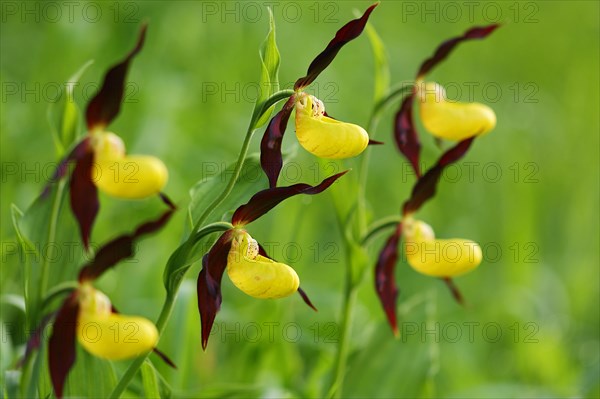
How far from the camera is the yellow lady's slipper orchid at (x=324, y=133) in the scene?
116 centimetres

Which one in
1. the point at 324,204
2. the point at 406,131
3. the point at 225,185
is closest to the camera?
the point at 225,185

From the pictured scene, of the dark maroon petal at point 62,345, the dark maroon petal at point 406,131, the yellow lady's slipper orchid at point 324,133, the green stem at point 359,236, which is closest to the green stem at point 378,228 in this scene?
the green stem at point 359,236

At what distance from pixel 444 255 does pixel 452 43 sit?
0.41 m

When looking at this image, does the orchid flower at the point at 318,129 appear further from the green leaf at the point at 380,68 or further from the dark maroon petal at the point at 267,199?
the green leaf at the point at 380,68

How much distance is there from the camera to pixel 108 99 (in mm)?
1248

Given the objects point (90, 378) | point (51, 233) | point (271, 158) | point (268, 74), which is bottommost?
point (90, 378)

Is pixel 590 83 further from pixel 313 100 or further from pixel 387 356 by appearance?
pixel 313 100

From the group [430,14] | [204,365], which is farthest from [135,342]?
[430,14]

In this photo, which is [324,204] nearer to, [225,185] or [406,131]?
[406,131]

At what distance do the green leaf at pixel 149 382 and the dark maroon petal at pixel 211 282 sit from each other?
0.40 ft

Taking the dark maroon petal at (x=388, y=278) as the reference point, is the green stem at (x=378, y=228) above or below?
above

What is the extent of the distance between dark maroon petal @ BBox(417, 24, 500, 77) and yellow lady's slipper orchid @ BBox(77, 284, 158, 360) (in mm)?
810

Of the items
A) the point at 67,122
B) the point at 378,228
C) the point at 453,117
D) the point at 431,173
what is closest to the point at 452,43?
the point at 453,117

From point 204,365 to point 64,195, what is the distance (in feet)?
2.80
